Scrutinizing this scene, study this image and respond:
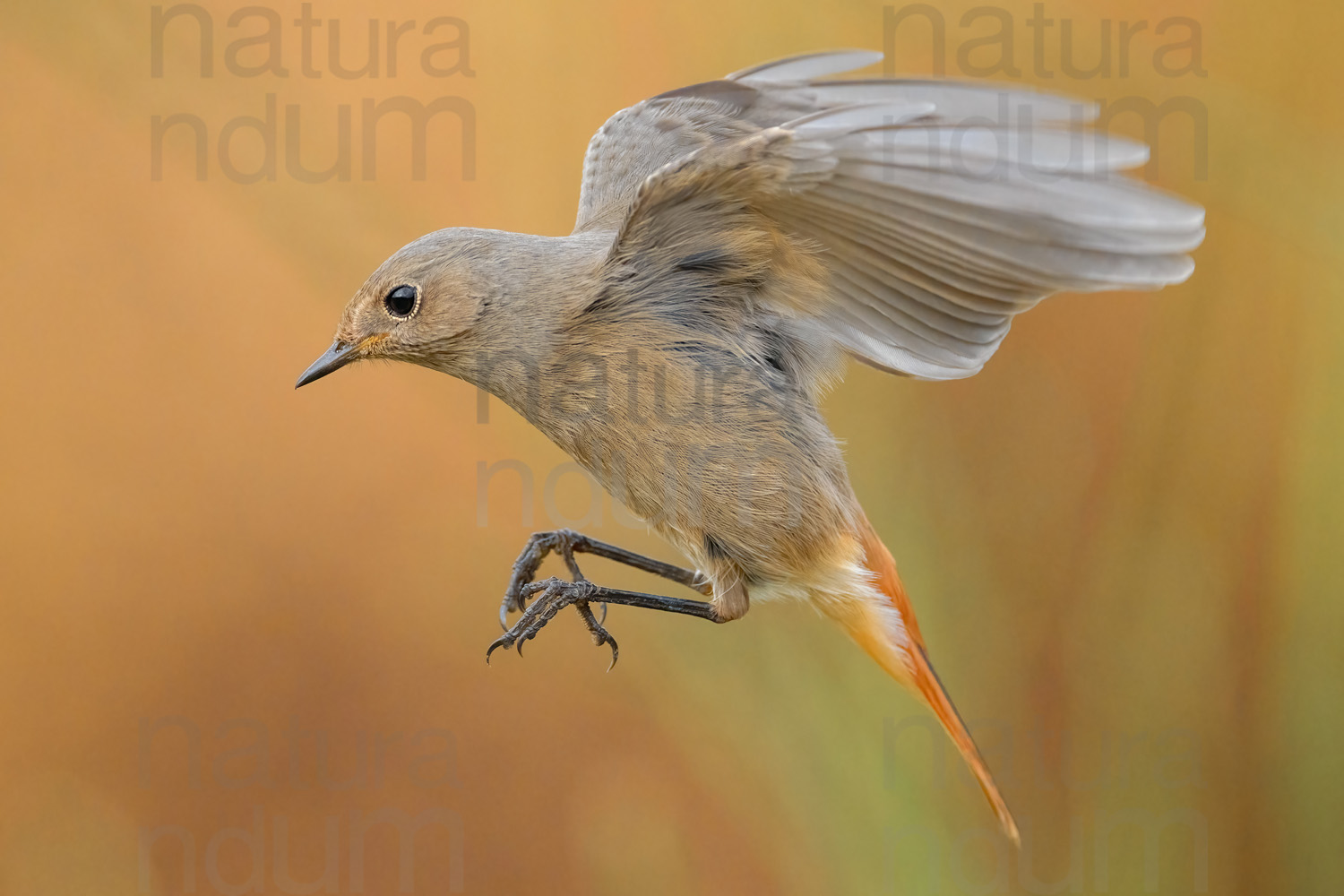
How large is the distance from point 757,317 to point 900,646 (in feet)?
1.77

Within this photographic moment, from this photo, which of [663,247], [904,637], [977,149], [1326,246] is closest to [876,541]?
[904,637]

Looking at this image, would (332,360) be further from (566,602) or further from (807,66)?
(807,66)

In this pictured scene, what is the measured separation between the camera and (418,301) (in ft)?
4.74

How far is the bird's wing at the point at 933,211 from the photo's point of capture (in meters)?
1.13

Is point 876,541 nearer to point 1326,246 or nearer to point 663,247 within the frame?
point 663,247

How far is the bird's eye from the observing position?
1441 mm

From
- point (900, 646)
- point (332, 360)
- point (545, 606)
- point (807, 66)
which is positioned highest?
point (807, 66)

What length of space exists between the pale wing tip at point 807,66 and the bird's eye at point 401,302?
2.06 ft

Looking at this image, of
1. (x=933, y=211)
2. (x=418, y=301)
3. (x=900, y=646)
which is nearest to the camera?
(x=933, y=211)

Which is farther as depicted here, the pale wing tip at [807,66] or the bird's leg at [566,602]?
the pale wing tip at [807,66]

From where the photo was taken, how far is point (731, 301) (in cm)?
149

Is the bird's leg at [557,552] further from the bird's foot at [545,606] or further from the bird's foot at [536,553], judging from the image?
the bird's foot at [545,606]

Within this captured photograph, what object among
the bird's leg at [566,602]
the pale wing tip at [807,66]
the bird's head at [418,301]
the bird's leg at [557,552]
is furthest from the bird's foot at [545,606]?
the pale wing tip at [807,66]

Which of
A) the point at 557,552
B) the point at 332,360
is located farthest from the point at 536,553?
the point at 332,360
